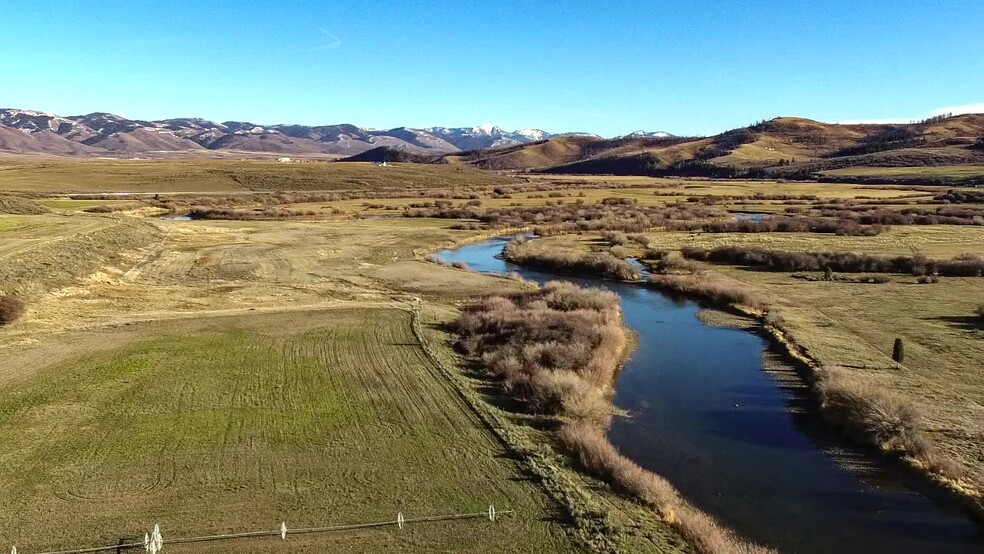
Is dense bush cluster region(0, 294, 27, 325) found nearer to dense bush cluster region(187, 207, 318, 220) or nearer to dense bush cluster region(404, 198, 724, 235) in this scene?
dense bush cluster region(404, 198, 724, 235)

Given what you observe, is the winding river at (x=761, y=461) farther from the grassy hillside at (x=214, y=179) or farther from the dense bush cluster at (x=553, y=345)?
the grassy hillside at (x=214, y=179)

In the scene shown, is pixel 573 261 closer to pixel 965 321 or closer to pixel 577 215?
pixel 965 321

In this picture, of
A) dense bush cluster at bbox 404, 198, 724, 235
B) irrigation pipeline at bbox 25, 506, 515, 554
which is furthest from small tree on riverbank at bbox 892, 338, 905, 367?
dense bush cluster at bbox 404, 198, 724, 235

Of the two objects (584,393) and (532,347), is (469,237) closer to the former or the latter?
(532,347)

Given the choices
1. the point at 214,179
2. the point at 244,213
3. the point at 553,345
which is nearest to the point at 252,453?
the point at 553,345

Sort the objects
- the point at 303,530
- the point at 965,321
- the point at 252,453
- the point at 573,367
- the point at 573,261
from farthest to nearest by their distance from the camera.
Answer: the point at 573,261 → the point at 965,321 → the point at 573,367 → the point at 252,453 → the point at 303,530

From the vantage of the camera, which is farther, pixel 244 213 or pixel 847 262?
pixel 244 213

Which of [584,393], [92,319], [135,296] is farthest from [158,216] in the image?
[584,393]
